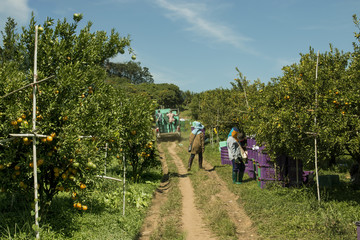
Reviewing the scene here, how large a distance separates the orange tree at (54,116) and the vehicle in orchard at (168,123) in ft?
69.7

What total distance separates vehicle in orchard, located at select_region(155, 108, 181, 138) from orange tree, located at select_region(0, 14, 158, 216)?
2124 cm

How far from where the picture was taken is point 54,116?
515 centimetres

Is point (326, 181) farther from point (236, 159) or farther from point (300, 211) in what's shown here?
point (300, 211)

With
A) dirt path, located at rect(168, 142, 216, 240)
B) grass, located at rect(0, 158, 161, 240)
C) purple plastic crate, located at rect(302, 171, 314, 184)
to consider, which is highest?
purple plastic crate, located at rect(302, 171, 314, 184)

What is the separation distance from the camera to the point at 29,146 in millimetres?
5062

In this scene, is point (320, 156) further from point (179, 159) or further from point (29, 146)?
point (179, 159)

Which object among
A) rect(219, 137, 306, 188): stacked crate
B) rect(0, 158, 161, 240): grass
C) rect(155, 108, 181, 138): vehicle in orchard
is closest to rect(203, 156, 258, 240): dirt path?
rect(219, 137, 306, 188): stacked crate

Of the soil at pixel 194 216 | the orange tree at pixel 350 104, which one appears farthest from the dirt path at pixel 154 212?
the orange tree at pixel 350 104

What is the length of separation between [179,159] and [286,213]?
419 inches

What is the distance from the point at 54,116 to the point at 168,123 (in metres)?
22.7

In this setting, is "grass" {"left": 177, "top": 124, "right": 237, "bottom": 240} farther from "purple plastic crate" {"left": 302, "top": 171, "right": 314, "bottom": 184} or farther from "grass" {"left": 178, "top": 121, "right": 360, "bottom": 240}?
"purple plastic crate" {"left": 302, "top": 171, "right": 314, "bottom": 184}

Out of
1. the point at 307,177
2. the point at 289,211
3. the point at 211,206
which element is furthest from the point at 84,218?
the point at 307,177

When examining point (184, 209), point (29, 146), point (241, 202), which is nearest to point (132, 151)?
point (184, 209)

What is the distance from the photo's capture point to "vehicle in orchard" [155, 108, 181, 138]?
27.4 m
